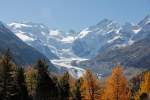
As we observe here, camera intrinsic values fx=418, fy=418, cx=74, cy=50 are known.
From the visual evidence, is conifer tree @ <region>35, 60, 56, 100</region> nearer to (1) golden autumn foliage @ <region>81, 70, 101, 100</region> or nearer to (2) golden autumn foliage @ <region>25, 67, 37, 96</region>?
(2) golden autumn foliage @ <region>25, 67, 37, 96</region>

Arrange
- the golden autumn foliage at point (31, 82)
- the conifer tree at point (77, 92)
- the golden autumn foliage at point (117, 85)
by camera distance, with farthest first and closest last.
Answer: the conifer tree at point (77, 92)
the golden autumn foliage at point (31, 82)
the golden autumn foliage at point (117, 85)

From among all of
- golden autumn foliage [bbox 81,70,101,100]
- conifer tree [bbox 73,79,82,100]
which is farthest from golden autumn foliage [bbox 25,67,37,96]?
golden autumn foliage [bbox 81,70,101,100]

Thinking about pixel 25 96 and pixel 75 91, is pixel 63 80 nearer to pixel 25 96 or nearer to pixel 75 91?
pixel 75 91

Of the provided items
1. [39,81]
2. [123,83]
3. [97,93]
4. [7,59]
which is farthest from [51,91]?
[7,59]

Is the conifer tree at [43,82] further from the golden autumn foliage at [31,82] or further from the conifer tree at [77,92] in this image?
the conifer tree at [77,92]

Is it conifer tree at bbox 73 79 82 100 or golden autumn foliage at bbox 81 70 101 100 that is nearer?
golden autumn foliage at bbox 81 70 101 100

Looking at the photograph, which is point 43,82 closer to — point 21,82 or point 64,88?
point 21,82

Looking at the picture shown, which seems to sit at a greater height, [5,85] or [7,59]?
[7,59]

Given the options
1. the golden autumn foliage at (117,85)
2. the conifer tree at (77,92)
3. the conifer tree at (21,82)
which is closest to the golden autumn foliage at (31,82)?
the conifer tree at (21,82)

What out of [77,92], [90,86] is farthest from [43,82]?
[77,92]

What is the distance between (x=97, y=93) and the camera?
9806 centimetres

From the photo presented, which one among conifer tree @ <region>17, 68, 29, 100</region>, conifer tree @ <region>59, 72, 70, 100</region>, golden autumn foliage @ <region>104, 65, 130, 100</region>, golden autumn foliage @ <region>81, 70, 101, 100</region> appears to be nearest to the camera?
golden autumn foliage @ <region>104, 65, 130, 100</region>

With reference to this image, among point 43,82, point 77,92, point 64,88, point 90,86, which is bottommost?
point 77,92

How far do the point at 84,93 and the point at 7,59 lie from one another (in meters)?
28.8
